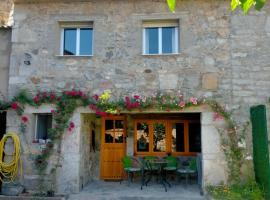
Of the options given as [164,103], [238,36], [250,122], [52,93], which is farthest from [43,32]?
[250,122]

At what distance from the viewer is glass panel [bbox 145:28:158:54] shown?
8.32m

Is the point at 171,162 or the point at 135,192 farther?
the point at 171,162

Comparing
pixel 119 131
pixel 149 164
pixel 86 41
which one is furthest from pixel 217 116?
pixel 86 41

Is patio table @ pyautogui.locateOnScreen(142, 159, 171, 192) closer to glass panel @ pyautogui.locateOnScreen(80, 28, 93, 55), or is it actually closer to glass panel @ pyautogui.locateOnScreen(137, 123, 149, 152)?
glass panel @ pyautogui.locateOnScreen(137, 123, 149, 152)

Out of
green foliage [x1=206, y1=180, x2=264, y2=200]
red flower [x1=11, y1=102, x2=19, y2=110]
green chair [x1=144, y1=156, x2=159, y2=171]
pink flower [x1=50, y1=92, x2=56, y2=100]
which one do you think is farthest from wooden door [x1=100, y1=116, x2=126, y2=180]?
green foliage [x1=206, y1=180, x2=264, y2=200]

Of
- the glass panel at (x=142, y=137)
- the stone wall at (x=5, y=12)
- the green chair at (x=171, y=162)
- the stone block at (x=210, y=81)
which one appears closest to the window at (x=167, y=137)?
the glass panel at (x=142, y=137)

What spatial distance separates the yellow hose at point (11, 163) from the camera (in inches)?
307

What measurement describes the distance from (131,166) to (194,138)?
242 cm

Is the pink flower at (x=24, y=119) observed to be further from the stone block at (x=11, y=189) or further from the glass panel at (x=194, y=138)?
the glass panel at (x=194, y=138)

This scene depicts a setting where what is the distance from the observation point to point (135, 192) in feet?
26.1

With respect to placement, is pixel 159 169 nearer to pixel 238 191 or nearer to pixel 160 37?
pixel 238 191

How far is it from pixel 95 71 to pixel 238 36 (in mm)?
3702

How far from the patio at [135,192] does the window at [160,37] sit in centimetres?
359

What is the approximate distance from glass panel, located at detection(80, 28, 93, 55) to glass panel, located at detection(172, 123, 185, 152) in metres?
3.87
